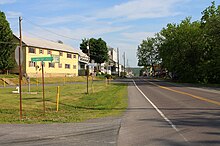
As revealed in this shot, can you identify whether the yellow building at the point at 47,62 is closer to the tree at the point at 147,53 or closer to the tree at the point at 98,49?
the tree at the point at 98,49

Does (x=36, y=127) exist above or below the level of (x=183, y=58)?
below

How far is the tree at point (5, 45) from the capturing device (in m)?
55.3

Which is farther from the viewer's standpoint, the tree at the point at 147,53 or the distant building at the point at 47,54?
the tree at the point at 147,53

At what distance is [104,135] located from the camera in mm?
9211

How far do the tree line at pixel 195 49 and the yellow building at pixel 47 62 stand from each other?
77.0ft

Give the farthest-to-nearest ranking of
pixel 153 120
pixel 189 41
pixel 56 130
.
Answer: pixel 189 41 < pixel 153 120 < pixel 56 130

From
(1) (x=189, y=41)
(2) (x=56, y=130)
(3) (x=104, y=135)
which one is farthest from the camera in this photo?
(1) (x=189, y=41)

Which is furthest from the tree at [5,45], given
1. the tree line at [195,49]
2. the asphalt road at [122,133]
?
the asphalt road at [122,133]

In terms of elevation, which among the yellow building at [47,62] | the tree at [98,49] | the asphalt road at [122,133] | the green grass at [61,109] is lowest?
the green grass at [61,109]

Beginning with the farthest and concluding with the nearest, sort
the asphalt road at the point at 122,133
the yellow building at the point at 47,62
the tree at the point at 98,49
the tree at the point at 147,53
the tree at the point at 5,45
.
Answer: the tree at the point at 147,53, the tree at the point at 98,49, the yellow building at the point at 47,62, the tree at the point at 5,45, the asphalt road at the point at 122,133

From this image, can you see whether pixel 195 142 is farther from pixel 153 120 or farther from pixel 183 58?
pixel 183 58

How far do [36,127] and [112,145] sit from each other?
12.5 feet

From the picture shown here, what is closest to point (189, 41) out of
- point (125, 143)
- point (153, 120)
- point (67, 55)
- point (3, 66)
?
point (67, 55)

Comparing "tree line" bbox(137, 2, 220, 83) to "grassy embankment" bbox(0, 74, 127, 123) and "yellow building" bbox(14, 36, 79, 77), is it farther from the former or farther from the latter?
"grassy embankment" bbox(0, 74, 127, 123)
